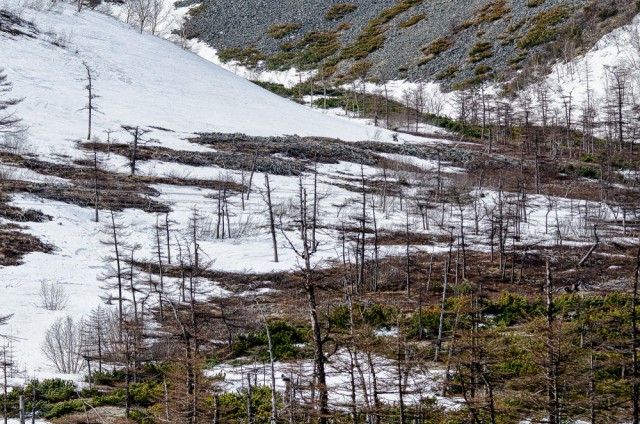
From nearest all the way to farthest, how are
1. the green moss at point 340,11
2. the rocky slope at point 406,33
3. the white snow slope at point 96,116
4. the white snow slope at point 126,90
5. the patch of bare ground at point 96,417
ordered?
the patch of bare ground at point 96,417 → the white snow slope at point 96,116 → the white snow slope at point 126,90 → the rocky slope at point 406,33 → the green moss at point 340,11

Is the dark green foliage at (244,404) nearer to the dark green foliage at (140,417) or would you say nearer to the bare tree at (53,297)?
the dark green foliage at (140,417)

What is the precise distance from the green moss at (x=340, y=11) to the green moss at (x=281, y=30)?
6.97m

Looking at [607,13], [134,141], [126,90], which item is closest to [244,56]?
[126,90]

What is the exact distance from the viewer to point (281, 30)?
13725 centimetres

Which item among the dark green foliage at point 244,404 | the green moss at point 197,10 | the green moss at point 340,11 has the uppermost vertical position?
the green moss at point 197,10

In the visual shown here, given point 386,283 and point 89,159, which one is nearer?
point 386,283

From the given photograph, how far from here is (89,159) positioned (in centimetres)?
5766

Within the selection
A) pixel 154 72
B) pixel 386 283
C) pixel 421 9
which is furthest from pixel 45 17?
pixel 386 283

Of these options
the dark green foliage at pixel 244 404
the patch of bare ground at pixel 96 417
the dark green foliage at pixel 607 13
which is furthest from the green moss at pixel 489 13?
the patch of bare ground at pixel 96 417

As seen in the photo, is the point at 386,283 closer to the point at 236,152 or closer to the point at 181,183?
the point at 181,183

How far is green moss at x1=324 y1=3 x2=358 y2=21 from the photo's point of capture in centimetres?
13862

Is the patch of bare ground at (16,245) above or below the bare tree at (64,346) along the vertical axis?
above

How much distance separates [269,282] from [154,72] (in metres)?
58.2

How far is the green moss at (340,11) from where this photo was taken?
13862cm
